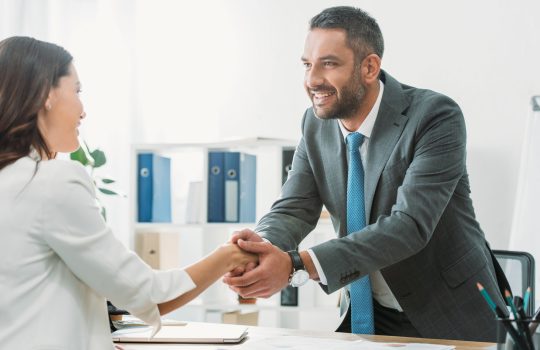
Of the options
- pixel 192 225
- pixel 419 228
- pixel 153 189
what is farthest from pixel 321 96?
pixel 153 189

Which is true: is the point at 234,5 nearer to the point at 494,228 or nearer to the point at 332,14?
the point at 494,228

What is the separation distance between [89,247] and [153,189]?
123 inches

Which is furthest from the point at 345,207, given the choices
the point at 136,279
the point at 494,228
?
the point at 494,228

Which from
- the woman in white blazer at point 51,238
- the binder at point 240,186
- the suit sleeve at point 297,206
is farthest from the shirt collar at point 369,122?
the binder at point 240,186

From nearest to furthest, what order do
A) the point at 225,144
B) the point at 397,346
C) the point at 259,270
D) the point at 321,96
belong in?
1. the point at 397,346
2. the point at 259,270
3. the point at 321,96
4. the point at 225,144

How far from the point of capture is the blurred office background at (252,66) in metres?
4.11

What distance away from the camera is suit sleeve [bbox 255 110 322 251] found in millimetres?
2523

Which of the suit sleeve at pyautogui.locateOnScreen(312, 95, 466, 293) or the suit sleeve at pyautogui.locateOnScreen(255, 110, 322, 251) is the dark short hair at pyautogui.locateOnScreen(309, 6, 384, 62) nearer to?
the suit sleeve at pyautogui.locateOnScreen(312, 95, 466, 293)

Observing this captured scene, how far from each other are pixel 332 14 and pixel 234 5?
253 centimetres

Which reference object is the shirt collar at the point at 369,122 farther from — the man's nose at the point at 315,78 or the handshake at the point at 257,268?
the handshake at the point at 257,268

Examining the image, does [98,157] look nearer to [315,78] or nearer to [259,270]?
[315,78]

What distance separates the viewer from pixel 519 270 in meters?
2.85

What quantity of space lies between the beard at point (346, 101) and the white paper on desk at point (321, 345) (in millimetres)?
782

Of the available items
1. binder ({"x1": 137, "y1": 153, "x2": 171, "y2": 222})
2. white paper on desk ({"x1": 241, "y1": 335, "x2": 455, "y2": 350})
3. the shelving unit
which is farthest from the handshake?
binder ({"x1": 137, "y1": 153, "x2": 171, "y2": 222})
